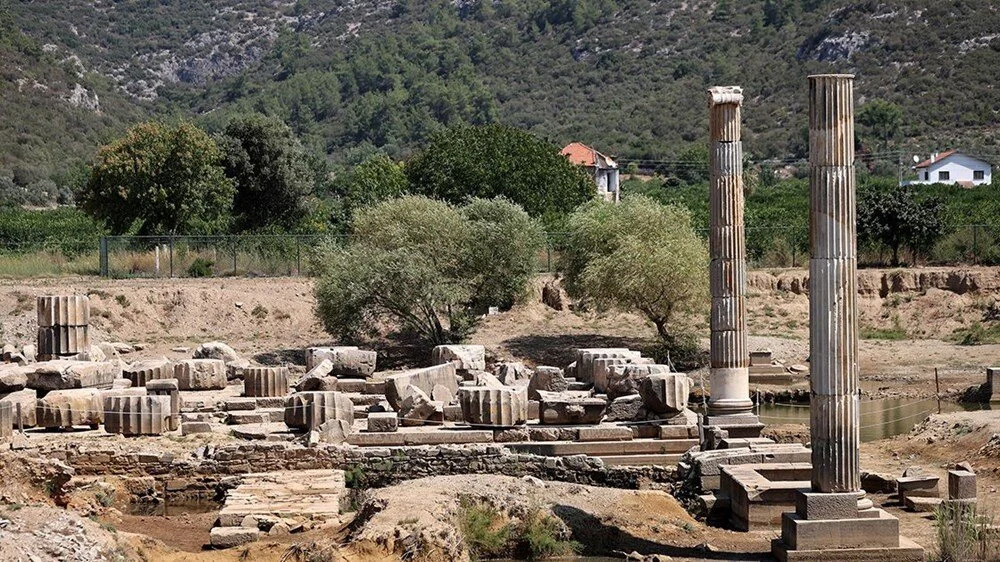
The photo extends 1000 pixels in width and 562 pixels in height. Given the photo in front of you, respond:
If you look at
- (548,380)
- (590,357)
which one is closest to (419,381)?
(548,380)

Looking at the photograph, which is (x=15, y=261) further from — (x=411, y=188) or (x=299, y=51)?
(x=299, y=51)

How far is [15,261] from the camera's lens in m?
51.1

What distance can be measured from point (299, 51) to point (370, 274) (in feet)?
346

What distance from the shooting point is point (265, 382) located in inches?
1268

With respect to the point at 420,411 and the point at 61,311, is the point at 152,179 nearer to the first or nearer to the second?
the point at 61,311

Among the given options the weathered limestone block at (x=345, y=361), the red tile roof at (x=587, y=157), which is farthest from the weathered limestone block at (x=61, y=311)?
the red tile roof at (x=587, y=157)

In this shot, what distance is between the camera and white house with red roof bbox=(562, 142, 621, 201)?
87.0 meters

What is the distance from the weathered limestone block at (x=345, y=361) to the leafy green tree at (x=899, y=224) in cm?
2300

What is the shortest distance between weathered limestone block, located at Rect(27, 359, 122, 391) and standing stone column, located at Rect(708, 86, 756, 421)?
40.0ft

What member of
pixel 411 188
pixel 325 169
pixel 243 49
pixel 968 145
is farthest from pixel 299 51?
pixel 411 188

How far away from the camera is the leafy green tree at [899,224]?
172 feet

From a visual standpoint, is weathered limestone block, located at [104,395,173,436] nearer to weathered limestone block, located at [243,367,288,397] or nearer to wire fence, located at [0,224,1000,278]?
weathered limestone block, located at [243,367,288,397]

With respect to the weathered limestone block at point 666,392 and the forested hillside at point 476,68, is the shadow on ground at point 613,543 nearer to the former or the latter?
the weathered limestone block at point 666,392

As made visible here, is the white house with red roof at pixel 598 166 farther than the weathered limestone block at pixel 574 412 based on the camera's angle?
Yes
